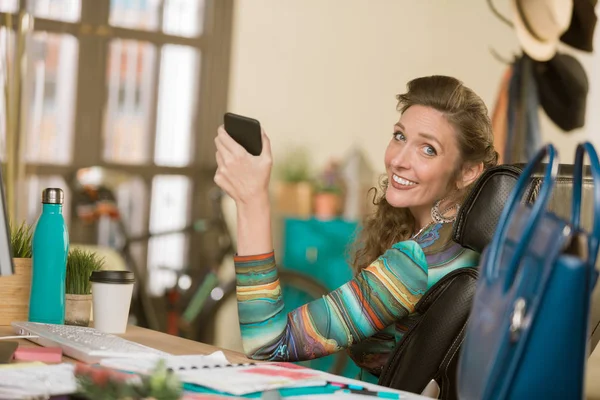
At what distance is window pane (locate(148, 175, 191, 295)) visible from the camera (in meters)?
4.87

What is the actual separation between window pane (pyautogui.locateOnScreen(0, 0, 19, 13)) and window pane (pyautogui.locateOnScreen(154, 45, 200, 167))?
2.57 feet

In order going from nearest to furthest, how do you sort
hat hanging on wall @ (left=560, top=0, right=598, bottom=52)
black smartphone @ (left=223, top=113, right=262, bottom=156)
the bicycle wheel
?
black smartphone @ (left=223, top=113, right=262, bottom=156)
the bicycle wheel
hat hanging on wall @ (left=560, top=0, right=598, bottom=52)

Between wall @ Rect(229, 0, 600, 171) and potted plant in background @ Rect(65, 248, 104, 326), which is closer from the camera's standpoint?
potted plant in background @ Rect(65, 248, 104, 326)

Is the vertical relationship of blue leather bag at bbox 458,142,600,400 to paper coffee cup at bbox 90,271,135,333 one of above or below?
above

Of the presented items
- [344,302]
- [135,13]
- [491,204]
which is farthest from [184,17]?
[491,204]

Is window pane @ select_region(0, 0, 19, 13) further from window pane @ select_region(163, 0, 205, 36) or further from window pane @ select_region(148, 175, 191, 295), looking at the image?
window pane @ select_region(148, 175, 191, 295)

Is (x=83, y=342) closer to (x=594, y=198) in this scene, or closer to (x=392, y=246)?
(x=392, y=246)

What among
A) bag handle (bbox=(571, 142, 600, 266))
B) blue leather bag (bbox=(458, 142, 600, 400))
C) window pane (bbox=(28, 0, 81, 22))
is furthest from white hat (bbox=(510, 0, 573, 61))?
blue leather bag (bbox=(458, 142, 600, 400))

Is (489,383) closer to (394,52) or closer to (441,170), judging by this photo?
(441,170)

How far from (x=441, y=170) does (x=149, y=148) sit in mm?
3234

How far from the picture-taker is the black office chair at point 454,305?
1453 millimetres

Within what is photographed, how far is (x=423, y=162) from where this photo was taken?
1809 mm

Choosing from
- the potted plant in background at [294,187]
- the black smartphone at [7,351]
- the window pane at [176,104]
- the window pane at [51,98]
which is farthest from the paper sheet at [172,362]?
the window pane at [176,104]

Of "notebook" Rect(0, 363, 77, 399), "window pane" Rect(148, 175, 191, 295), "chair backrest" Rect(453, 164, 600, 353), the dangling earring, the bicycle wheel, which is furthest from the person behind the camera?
"window pane" Rect(148, 175, 191, 295)
